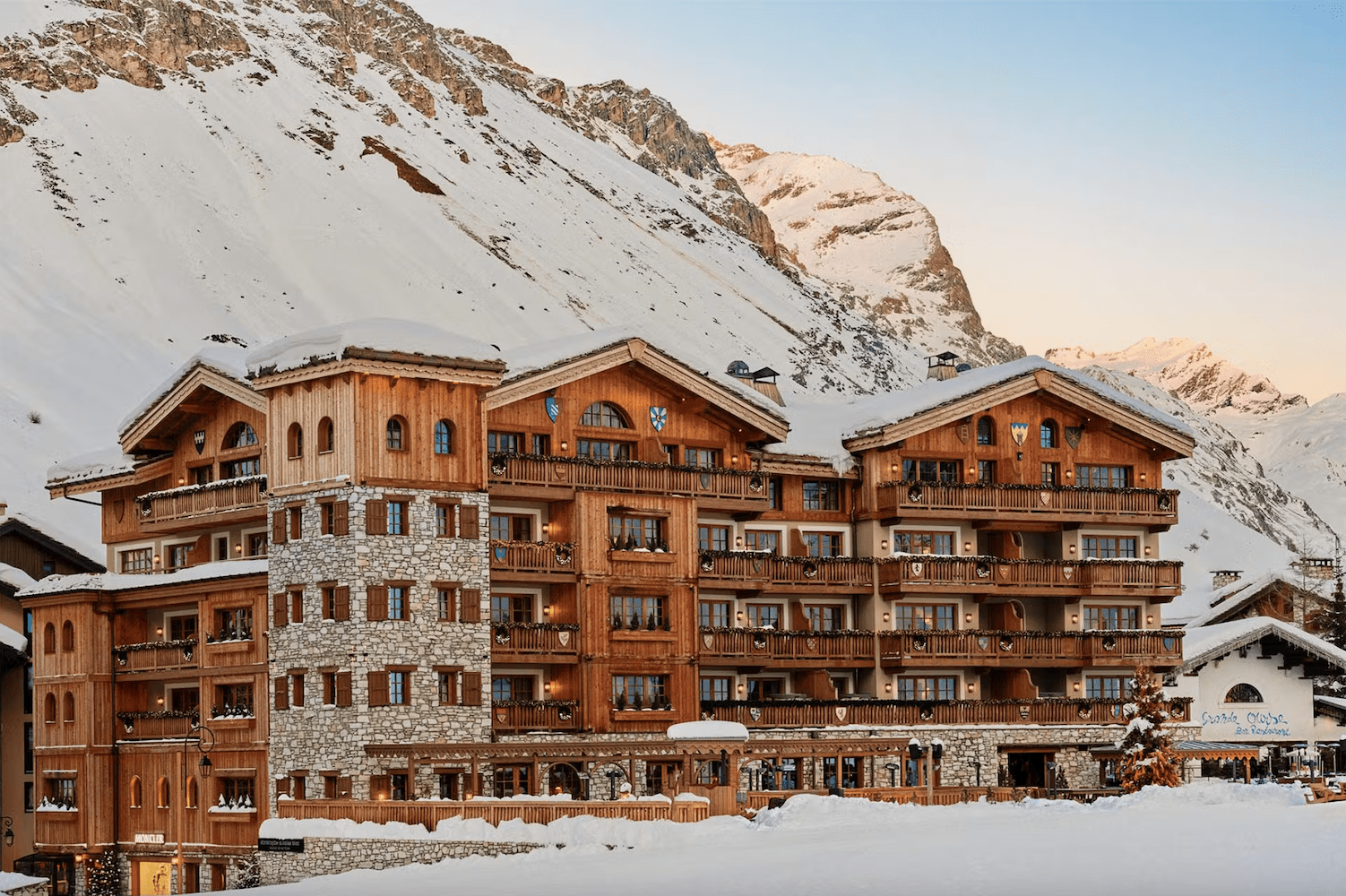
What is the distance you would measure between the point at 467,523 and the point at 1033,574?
20522 mm

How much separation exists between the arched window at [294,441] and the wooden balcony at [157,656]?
7.51 m

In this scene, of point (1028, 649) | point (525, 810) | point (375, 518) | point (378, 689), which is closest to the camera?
point (525, 810)

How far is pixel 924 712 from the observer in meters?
72.6

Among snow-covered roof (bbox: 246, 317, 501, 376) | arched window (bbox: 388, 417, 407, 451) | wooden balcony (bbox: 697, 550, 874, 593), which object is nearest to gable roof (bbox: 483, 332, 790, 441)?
snow-covered roof (bbox: 246, 317, 501, 376)

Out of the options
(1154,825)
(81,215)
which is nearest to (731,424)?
(1154,825)

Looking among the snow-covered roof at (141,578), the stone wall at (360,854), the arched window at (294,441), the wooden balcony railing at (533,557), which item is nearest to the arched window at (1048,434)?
the wooden balcony railing at (533,557)

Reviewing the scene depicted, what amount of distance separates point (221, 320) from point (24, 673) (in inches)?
3531

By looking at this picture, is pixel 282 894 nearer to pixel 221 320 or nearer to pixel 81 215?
pixel 221 320

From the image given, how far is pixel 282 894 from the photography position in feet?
171

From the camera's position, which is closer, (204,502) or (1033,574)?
(204,502)

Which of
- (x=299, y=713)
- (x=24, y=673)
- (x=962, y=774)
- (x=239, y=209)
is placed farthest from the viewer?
(x=239, y=209)

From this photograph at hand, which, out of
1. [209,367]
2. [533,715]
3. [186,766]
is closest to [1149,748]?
[533,715]

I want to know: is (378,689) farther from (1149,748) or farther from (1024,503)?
(1024,503)

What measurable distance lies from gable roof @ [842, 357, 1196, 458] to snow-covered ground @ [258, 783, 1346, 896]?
1783cm
